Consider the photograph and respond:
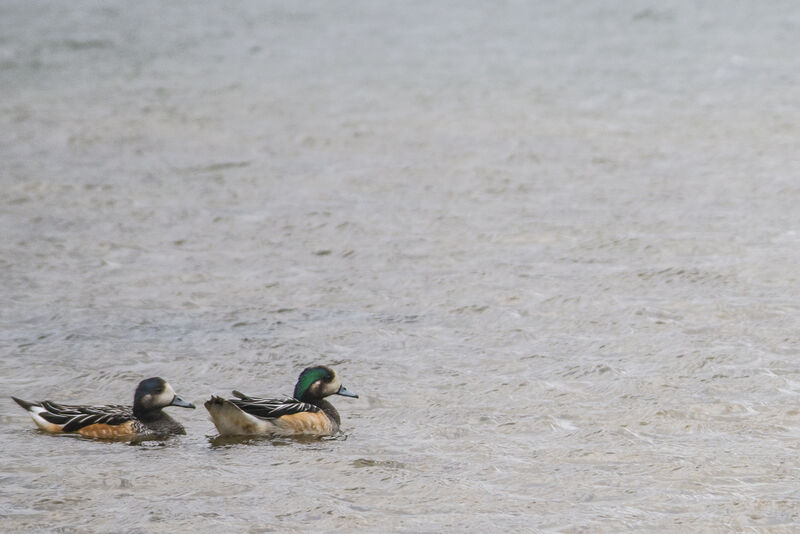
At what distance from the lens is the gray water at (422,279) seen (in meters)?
7.76

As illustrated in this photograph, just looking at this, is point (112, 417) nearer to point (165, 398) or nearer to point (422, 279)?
point (165, 398)

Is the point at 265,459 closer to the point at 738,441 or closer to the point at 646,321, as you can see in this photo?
the point at 738,441

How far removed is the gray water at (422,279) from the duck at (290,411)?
13cm

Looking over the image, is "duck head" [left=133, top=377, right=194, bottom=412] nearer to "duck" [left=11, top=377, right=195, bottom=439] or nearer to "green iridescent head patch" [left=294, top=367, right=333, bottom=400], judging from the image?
"duck" [left=11, top=377, right=195, bottom=439]

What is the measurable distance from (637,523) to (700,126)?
1176cm

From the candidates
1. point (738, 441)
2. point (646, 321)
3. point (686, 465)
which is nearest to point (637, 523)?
point (686, 465)

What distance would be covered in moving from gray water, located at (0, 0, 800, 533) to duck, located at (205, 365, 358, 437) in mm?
129

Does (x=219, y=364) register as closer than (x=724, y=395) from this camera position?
No

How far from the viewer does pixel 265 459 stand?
8359mm

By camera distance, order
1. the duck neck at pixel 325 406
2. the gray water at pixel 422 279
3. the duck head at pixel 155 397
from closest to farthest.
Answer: the gray water at pixel 422 279, the duck head at pixel 155 397, the duck neck at pixel 325 406

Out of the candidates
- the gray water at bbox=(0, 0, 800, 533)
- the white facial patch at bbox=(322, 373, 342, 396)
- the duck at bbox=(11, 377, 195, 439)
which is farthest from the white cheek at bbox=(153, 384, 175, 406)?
the white facial patch at bbox=(322, 373, 342, 396)

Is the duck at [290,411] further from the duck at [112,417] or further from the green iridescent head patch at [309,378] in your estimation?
the duck at [112,417]

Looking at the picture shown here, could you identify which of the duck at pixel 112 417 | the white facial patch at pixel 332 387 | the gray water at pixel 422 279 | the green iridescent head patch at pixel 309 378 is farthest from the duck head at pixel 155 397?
the white facial patch at pixel 332 387

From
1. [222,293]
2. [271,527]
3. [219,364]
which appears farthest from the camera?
[222,293]
